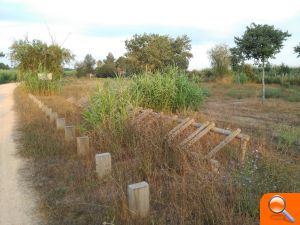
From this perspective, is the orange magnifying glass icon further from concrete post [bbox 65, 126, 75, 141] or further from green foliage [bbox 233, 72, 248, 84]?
green foliage [bbox 233, 72, 248, 84]

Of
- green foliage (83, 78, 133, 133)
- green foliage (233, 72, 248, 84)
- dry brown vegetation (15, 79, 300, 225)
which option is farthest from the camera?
green foliage (233, 72, 248, 84)

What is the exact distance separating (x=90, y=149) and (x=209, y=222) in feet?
10.7

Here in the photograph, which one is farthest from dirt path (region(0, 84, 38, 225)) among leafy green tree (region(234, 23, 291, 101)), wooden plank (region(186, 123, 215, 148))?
leafy green tree (region(234, 23, 291, 101))

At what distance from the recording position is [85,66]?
5372 centimetres

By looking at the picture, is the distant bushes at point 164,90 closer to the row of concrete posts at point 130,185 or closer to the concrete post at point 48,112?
the row of concrete posts at point 130,185

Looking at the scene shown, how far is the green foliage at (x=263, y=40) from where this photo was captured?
1515cm

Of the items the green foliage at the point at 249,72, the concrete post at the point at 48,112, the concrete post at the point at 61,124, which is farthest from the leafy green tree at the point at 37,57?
the green foliage at the point at 249,72

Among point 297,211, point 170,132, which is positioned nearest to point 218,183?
point 170,132

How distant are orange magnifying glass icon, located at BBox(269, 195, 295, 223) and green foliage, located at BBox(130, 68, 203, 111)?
7740 millimetres

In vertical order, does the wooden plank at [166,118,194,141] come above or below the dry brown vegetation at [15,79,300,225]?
above

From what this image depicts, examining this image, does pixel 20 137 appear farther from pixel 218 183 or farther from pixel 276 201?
pixel 276 201

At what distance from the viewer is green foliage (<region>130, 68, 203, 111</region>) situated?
9.44 metres

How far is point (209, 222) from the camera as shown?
11.4ft

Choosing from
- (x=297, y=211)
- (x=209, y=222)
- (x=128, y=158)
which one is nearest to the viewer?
(x=297, y=211)
